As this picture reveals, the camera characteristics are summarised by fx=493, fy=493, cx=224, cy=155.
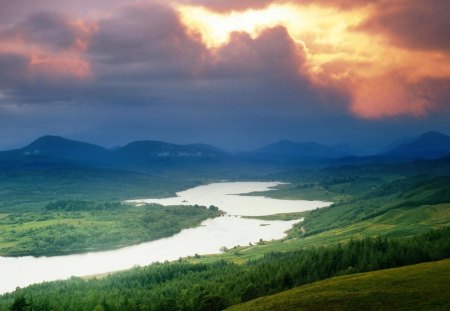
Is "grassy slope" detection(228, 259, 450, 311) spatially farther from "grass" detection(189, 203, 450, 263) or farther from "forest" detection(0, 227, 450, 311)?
"grass" detection(189, 203, 450, 263)

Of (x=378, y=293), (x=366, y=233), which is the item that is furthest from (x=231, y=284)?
(x=366, y=233)

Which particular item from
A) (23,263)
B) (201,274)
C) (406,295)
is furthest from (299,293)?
(23,263)

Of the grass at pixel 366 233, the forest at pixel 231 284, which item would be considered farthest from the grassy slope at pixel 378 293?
the grass at pixel 366 233

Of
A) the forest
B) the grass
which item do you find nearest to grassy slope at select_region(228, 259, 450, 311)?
the forest

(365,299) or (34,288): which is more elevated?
(365,299)

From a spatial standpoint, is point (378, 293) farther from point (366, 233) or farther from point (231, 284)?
point (366, 233)

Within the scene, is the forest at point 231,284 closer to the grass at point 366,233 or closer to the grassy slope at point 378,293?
the grassy slope at point 378,293

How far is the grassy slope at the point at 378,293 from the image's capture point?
6300 centimetres

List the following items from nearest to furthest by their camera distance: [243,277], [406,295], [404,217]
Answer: [406,295]
[243,277]
[404,217]

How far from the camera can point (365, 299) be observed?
67812 mm

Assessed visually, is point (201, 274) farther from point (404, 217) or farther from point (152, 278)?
point (404, 217)

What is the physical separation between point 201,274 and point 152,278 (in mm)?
14741

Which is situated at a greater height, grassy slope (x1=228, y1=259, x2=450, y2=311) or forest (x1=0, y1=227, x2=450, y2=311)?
grassy slope (x1=228, y1=259, x2=450, y2=311)

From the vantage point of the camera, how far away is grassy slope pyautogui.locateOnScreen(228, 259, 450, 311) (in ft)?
207
